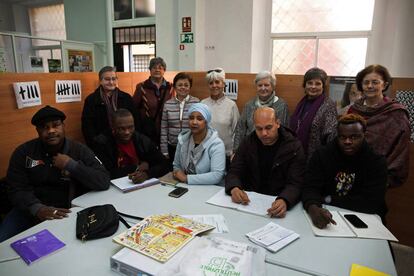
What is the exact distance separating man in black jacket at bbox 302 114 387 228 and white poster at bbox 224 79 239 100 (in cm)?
157

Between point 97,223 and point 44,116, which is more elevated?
point 44,116

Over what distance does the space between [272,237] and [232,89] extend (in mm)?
2122

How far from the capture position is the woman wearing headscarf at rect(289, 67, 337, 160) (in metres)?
2.32

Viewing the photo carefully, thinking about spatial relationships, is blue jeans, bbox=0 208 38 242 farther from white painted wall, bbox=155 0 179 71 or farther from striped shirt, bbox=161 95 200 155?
white painted wall, bbox=155 0 179 71

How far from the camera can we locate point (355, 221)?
1543mm

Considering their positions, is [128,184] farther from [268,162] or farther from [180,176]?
[268,162]

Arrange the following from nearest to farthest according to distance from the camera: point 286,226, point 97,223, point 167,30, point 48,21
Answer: point 97,223
point 286,226
point 167,30
point 48,21

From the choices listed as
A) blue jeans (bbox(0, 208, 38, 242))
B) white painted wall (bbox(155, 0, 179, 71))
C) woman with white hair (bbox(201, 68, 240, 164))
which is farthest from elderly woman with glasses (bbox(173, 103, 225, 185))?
white painted wall (bbox(155, 0, 179, 71))

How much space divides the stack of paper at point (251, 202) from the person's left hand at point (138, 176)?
546mm

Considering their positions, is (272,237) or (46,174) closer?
(272,237)

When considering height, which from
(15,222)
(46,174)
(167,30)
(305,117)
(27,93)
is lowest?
(15,222)

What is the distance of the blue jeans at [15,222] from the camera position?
1.81m

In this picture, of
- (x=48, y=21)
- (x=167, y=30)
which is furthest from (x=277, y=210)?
(x=48, y=21)

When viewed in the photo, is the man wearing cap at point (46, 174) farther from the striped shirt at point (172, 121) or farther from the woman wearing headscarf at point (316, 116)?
the woman wearing headscarf at point (316, 116)
